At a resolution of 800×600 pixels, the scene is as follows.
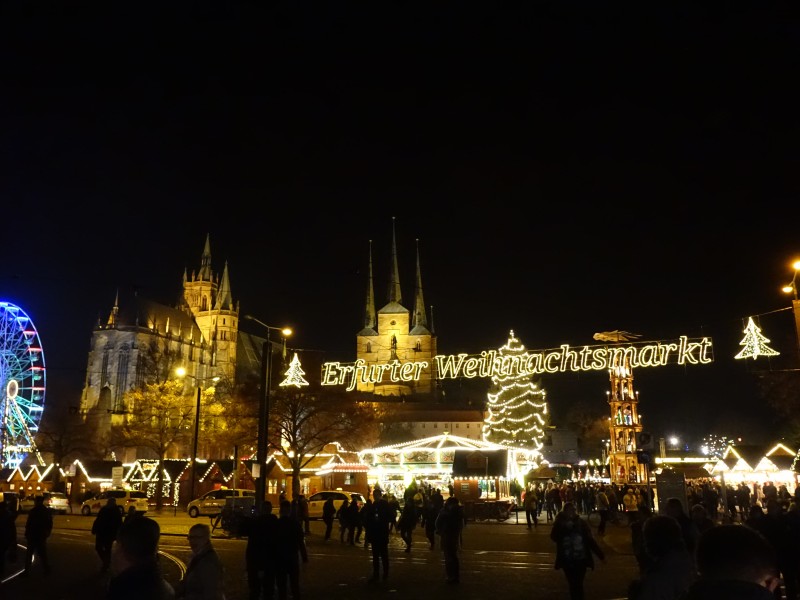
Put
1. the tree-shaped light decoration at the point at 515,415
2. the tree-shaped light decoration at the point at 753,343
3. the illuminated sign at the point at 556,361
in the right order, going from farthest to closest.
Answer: the tree-shaped light decoration at the point at 515,415
the illuminated sign at the point at 556,361
the tree-shaped light decoration at the point at 753,343

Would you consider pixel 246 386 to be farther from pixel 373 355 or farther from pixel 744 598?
pixel 373 355

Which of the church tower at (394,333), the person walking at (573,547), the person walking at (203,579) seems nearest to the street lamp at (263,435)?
the person walking at (573,547)

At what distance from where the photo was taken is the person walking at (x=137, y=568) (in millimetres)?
3762

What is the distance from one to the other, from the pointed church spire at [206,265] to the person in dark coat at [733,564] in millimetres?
141133

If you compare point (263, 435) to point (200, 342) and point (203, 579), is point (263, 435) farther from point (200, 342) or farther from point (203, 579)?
point (200, 342)

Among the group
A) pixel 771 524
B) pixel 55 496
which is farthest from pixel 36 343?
pixel 771 524

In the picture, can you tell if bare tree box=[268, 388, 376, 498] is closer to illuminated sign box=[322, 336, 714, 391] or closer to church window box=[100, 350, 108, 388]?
illuminated sign box=[322, 336, 714, 391]

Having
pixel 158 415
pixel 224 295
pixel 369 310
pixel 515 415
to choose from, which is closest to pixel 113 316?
pixel 224 295

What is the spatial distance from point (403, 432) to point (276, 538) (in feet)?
292

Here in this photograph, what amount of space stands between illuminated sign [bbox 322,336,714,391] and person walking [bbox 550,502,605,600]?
23880mm

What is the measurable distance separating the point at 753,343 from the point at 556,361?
31.4 feet

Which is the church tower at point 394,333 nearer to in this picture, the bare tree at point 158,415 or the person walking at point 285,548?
the bare tree at point 158,415

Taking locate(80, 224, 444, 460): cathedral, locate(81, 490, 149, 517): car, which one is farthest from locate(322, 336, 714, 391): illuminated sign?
locate(80, 224, 444, 460): cathedral

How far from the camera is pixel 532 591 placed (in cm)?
1240
